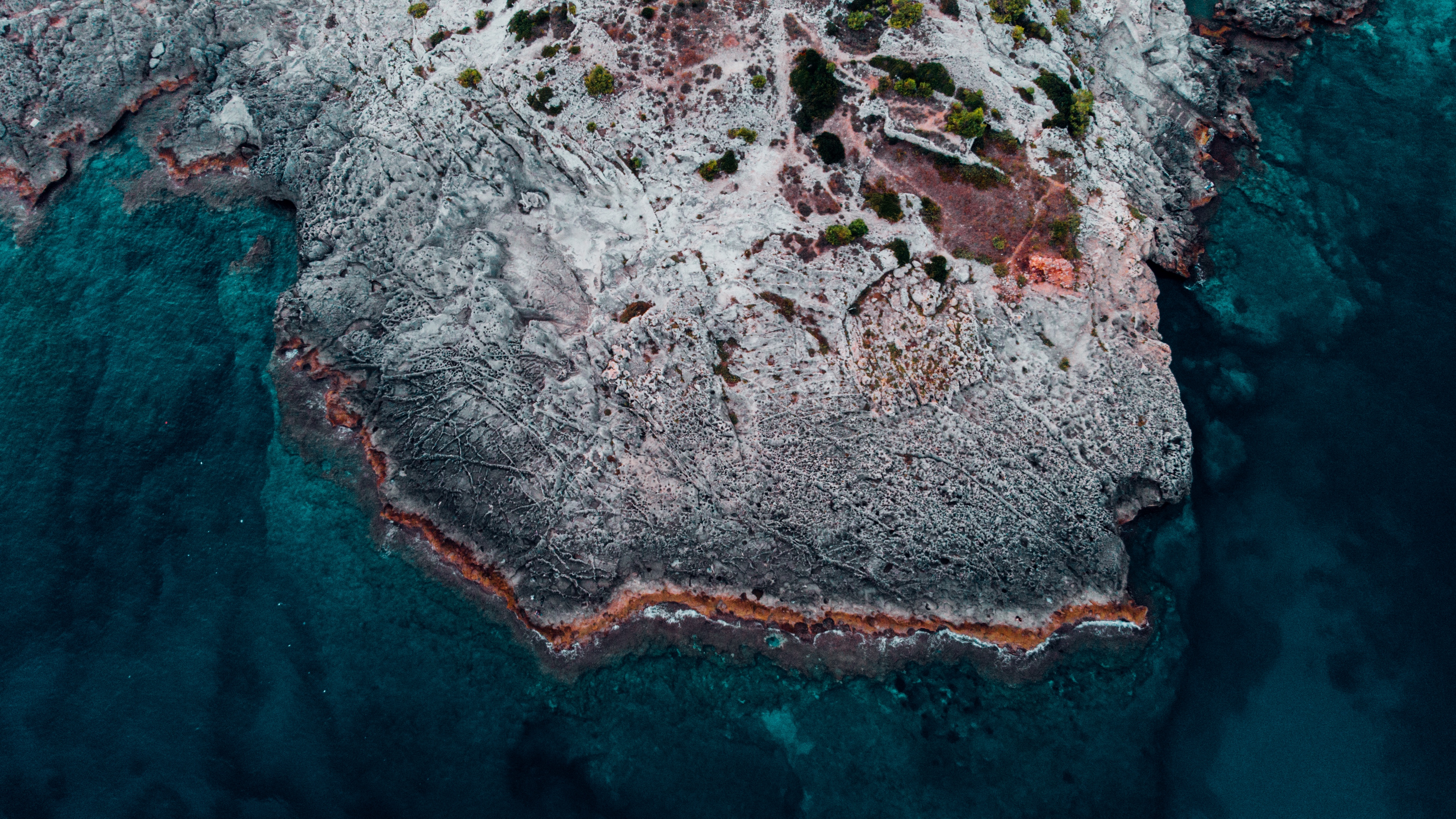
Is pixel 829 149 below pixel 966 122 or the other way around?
below

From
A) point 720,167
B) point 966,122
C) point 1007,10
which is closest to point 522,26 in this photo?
point 720,167

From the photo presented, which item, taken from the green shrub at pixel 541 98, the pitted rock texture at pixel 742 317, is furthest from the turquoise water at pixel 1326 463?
the green shrub at pixel 541 98

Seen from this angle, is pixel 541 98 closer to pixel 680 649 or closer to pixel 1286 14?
pixel 680 649

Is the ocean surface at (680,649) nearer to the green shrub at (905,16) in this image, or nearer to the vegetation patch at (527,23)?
the green shrub at (905,16)

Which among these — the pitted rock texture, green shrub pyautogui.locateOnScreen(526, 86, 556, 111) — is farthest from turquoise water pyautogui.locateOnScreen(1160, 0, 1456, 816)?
green shrub pyautogui.locateOnScreen(526, 86, 556, 111)

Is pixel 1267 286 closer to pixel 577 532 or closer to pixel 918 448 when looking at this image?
pixel 918 448

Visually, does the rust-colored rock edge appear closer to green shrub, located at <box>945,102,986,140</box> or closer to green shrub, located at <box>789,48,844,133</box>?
green shrub, located at <box>945,102,986,140</box>

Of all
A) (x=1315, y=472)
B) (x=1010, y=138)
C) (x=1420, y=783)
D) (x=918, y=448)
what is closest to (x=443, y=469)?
(x=918, y=448)
